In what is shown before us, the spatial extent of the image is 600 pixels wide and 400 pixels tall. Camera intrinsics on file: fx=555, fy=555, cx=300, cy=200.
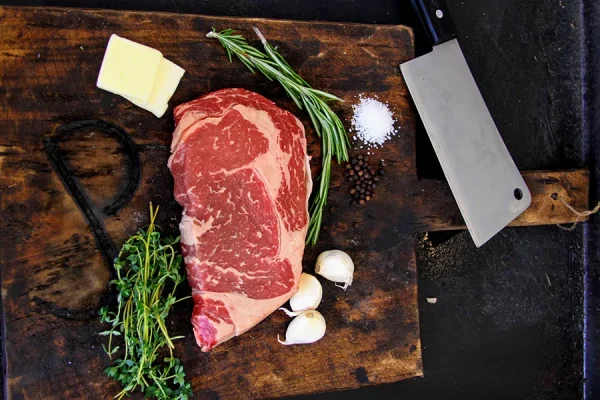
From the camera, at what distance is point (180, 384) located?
1769 mm

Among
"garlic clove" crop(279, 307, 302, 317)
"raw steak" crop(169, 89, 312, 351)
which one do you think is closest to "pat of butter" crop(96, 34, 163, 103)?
"raw steak" crop(169, 89, 312, 351)

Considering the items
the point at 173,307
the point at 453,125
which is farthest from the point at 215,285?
the point at 453,125

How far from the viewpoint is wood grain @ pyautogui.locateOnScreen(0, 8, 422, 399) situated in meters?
1.74

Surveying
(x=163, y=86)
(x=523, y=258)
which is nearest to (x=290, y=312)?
(x=163, y=86)

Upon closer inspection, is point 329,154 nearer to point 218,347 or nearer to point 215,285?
point 215,285

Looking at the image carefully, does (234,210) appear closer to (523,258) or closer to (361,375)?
(361,375)

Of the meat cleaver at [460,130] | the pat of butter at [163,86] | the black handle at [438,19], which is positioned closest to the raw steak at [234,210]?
the pat of butter at [163,86]

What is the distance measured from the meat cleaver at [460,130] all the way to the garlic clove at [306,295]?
2.03 feet

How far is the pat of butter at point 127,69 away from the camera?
175 cm

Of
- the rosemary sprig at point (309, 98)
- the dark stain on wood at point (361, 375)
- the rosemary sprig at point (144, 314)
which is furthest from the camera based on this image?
the dark stain on wood at point (361, 375)

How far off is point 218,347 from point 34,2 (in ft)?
4.41

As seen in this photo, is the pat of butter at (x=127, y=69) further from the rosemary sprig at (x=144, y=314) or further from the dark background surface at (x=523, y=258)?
the dark background surface at (x=523, y=258)

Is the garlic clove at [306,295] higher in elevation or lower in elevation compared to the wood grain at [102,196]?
lower

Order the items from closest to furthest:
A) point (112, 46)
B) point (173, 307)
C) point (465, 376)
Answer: point (112, 46)
point (173, 307)
point (465, 376)
